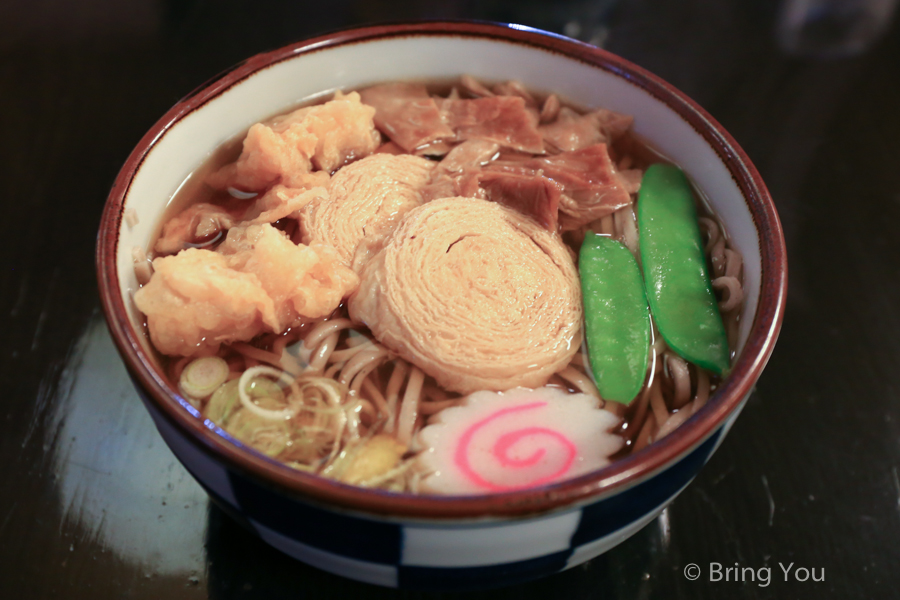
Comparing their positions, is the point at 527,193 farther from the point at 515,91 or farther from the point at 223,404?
the point at 223,404

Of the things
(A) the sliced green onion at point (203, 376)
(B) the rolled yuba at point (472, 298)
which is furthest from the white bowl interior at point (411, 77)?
(B) the rolled yuba at point (472, 298)

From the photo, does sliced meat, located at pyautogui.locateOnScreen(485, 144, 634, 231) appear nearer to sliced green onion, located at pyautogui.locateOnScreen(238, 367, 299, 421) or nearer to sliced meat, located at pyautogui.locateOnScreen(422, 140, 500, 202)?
sliced meat, located at pyautogui.locateOnScreen(422, 140, 500, 202)

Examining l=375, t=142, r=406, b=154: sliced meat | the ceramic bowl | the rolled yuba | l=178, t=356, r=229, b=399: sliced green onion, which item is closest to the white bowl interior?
the ceramic bowl

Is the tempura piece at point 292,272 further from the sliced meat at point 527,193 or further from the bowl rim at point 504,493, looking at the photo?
the sliced meat at point 527,193

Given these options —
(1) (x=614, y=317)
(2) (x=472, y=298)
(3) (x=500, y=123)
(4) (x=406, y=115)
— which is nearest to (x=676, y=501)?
(1) (x=614, y=317)

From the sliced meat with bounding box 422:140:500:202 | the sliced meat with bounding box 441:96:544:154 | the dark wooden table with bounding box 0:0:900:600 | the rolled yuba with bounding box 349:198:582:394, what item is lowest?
the dark wooden table with bounding box 0:0:900:600
